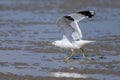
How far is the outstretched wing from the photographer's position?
1294 cm

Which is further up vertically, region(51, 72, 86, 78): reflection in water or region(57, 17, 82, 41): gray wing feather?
region(57, 17, 82, 41): gray wing feather

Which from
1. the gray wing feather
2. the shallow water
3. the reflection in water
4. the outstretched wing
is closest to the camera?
the reflection in water

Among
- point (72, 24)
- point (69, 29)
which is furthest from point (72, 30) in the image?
point (72, 24)

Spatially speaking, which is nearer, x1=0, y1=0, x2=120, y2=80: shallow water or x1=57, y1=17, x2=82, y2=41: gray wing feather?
x1=0, y1=0, x2=120, y2=80: shallow water

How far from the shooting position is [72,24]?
1332cm

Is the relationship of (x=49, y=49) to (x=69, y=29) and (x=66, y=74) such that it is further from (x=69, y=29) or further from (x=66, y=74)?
(x=66, y=74)

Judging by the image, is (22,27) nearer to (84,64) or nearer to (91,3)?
(84,64)

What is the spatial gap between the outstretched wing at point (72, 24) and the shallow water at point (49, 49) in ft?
2.29

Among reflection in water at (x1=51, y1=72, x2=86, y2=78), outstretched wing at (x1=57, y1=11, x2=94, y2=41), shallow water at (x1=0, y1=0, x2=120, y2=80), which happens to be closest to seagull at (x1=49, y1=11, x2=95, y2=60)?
outstretched wing at (x1=57, y1=11, x2=94, y2=41)

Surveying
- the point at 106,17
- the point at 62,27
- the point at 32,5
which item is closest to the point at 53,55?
the point at 62,27

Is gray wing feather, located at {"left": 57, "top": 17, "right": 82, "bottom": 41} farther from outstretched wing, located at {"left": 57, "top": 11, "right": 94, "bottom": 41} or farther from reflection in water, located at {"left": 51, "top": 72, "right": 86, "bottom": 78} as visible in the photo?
reflection in water, located at {"left": 51, "top": 72, "right": 86, "bottom": 78}

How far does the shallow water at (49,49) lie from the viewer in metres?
11.9

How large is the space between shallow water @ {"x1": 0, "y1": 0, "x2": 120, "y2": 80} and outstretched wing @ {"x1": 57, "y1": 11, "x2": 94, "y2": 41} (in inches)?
27.5

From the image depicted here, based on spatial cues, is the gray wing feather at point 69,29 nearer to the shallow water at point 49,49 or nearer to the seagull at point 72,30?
the seagull at point 72,30
